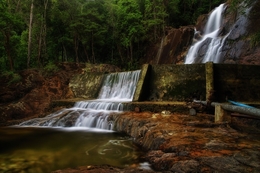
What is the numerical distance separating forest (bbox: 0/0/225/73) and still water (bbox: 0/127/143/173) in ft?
41.3

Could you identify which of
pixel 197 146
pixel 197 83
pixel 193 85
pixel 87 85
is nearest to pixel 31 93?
pixel 87 85

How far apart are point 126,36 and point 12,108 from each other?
16.6m

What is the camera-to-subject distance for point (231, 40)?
7465 millimetres

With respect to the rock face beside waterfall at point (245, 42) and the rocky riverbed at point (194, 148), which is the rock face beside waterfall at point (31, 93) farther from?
the rock face beside waterfall at point (245, 42)

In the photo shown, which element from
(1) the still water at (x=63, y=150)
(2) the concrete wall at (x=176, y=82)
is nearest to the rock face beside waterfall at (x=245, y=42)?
(2) the concrete wall at (x=176, y=82)

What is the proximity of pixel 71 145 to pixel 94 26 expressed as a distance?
1753 centimetres

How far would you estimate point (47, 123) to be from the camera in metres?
9.20

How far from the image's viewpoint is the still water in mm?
4293

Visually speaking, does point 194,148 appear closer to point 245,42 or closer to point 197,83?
point 197,83

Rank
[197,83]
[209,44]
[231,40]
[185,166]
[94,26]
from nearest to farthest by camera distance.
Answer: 1. [185,166]
2. [231,40]
3. [197,83]
4. [209,44]
5. [94,26]

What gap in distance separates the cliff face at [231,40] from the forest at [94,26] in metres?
3.20

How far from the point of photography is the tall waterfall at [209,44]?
13912 mm

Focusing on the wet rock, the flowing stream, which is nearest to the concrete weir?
the flowing stream

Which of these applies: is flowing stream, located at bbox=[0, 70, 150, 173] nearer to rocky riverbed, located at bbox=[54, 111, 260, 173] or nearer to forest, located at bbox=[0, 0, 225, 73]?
rocky riverbed, located at bbox=[54, 111, 260, 173]
